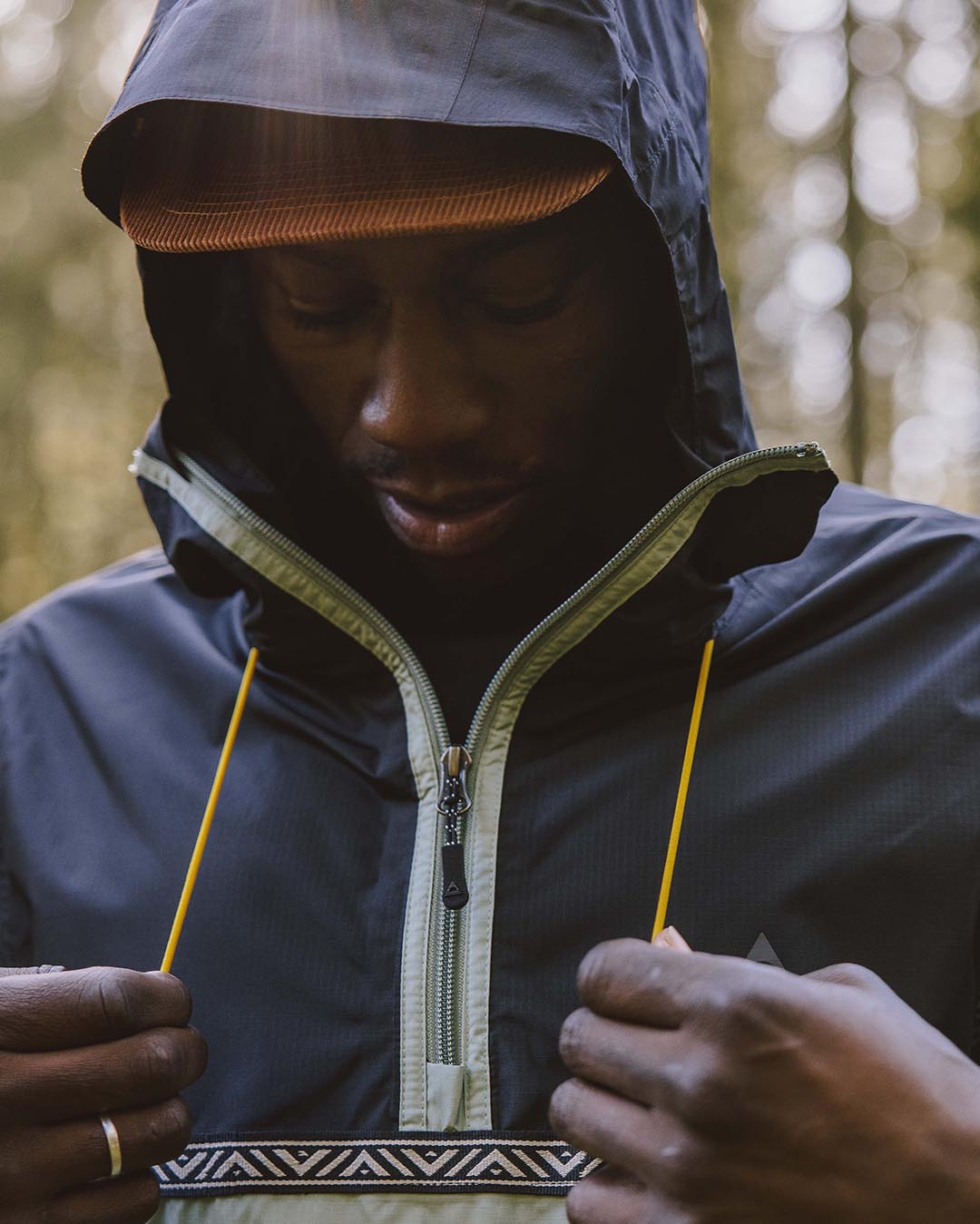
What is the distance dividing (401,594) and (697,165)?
0.80 metres

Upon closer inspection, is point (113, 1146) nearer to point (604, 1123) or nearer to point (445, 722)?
point (604, 1123)

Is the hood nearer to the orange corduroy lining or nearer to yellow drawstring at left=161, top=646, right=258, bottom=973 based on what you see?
the orange corduroy lining

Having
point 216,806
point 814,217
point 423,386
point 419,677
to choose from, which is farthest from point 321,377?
point 814,217

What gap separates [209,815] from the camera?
Answer: 1.75 metres

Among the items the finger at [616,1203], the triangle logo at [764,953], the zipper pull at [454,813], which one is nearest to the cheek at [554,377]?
the zipper pull at [454,813]

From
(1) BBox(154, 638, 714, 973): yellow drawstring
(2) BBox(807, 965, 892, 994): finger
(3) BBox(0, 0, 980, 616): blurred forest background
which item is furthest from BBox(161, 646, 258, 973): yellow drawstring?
(3) BBox(0, 0, 980, 616): blurred forest background

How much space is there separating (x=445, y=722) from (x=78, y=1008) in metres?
0.60

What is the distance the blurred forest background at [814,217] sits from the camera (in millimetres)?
9625

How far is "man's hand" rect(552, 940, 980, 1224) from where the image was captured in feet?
3.74

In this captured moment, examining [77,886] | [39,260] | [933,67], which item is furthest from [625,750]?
[39,260]

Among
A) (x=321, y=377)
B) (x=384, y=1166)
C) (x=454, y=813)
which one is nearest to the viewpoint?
(x=384, y=1166)

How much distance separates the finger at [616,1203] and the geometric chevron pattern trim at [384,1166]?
0.21 metres

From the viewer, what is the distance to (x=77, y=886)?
5.71 ft

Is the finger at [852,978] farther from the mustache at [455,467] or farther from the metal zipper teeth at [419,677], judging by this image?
the mustache at [455,467]
